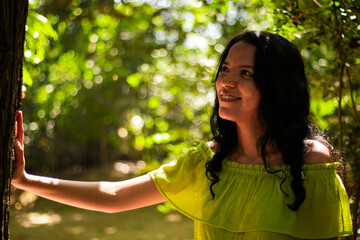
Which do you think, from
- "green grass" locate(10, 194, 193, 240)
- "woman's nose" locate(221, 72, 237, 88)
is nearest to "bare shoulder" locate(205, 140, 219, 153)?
"woman's nose" locate(221, 72, 237, 88)

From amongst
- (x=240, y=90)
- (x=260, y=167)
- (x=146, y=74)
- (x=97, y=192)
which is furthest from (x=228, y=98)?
(x=146, y=74)

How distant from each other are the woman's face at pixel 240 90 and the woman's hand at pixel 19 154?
2.68 feet

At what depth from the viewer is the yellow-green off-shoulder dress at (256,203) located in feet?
5.42

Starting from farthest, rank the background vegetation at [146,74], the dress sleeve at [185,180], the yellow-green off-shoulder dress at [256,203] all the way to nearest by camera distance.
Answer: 1. the background vegetation at [146,74]
2. the dress sleeve at [185,180]
3. the yellow-green off-shoulder dress at [256,203]

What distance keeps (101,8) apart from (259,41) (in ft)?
15.9

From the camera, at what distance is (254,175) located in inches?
71.3

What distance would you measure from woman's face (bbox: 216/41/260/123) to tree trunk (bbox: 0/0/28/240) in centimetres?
82

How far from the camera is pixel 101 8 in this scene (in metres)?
6.25

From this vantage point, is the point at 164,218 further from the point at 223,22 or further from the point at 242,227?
the point at 242,227

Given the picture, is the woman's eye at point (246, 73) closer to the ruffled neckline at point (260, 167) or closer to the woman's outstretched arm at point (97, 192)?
the ruffled neckline at point (260, 167)

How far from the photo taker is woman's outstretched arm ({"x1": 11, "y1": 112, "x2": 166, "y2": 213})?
1.84 m

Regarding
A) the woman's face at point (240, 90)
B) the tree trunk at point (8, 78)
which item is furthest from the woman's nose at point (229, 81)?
the tree trunk at point (8, 78)

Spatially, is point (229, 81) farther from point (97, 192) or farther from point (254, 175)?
point (97, 192)

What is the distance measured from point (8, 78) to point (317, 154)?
1232 millimetres
